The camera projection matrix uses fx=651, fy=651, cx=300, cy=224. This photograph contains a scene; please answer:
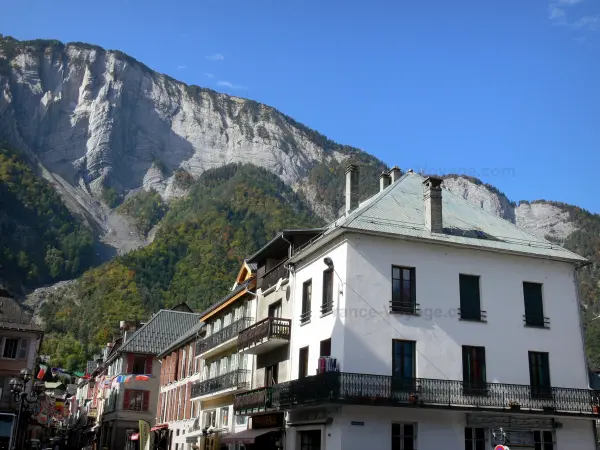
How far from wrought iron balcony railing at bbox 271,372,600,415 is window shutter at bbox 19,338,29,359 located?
98.3 feet

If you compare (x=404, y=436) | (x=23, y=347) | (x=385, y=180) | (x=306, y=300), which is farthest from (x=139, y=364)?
(x=404, y=436)

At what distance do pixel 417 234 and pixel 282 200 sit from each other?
534 feet

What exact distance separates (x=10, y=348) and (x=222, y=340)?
69.7 ft

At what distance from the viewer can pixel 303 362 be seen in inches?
1151

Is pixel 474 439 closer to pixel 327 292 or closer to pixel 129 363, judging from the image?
pixel 327 292

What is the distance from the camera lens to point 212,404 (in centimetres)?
Answer: 4156

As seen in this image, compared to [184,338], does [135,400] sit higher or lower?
lower

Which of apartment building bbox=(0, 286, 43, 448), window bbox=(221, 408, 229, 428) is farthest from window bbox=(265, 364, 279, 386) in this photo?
apartment building bbox=(0, 286, 43, 448)

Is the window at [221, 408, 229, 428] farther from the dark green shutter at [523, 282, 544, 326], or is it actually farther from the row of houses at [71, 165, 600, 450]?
the dark green shutter at [523, 282, 544, 326]

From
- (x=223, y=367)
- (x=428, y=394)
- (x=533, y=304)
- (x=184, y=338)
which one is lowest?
(x=428, y=394)

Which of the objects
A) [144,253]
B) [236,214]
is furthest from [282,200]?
[144,253]

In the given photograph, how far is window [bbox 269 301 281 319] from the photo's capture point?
3309cm

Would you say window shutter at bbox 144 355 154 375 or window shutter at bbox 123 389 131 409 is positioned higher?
window shutter at bbox 144 355 154 375

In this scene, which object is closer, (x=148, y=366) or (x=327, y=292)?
(x=327, y=292)
